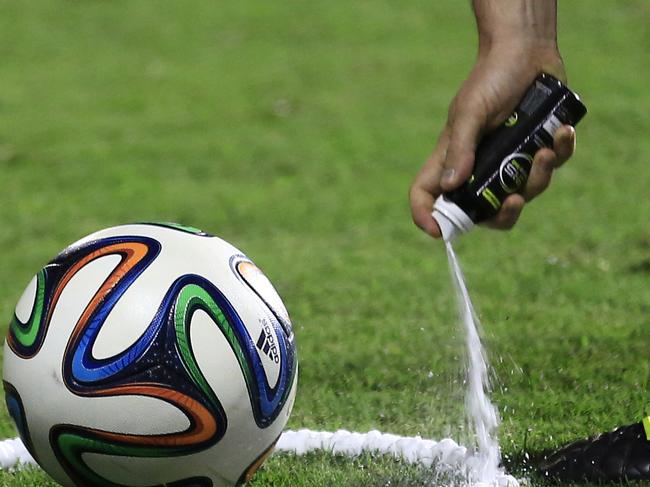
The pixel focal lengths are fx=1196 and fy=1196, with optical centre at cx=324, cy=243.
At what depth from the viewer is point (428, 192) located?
3521 millimetres

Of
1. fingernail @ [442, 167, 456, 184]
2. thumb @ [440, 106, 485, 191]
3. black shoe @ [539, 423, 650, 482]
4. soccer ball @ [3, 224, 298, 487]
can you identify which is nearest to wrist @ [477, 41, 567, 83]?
thumb @ [440, 106, 485, 191]

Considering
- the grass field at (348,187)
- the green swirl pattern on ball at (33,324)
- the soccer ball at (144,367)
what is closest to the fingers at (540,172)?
the soccer ball at (144,367)

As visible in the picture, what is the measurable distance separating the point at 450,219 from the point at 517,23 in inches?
23.4

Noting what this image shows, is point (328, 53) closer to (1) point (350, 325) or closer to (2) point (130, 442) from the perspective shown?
(1) point (350, 325)

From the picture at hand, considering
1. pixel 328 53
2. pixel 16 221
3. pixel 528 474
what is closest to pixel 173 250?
pixel 528 474

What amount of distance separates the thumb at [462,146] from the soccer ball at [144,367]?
2.15 ft

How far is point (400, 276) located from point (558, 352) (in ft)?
5.05

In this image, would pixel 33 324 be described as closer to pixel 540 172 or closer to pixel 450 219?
pixel 450 219

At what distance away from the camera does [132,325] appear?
325 cm

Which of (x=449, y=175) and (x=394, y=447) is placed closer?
(x=449, y=175)

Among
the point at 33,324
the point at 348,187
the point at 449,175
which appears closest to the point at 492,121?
the point at 449,175

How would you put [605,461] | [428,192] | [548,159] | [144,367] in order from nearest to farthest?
[144,367]
[548,159]
[428,192]
[605,461]

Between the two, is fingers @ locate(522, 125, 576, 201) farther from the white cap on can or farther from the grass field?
the grass field

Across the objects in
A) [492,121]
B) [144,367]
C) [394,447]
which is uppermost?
[492,121]
